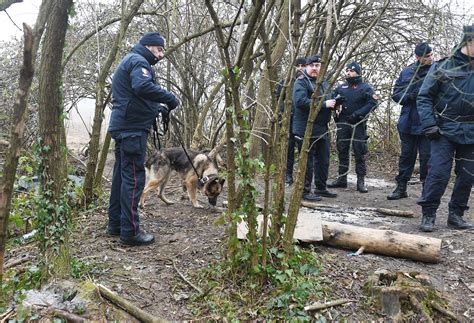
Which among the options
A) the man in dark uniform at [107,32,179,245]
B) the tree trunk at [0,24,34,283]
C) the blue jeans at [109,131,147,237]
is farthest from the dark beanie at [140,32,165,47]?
the tree trunk at [0,24,34,283]

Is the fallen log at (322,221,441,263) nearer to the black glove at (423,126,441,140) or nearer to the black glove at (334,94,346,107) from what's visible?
the black glove at (423,126,441,140)

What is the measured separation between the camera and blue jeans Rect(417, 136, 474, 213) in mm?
4945

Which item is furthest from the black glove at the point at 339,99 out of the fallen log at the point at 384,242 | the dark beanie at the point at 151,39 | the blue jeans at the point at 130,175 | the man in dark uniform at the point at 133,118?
the blue jeans at the point at 130,175

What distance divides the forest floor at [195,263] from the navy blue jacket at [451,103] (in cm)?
120

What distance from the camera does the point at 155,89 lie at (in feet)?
14.6

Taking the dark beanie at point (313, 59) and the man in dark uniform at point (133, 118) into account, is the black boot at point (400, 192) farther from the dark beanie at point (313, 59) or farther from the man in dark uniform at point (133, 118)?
the man in dark uniform at point (133, 118)

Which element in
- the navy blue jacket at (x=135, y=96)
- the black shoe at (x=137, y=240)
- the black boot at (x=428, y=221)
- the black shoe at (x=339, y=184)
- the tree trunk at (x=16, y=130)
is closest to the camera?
the tree trunk at (x=16, y=130)

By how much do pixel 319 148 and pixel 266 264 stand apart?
3749 millimetres

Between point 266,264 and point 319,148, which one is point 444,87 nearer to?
point 319,148

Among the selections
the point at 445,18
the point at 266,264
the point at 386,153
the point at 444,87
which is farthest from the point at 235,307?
the point at 386,153

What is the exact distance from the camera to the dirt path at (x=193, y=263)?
363 cm

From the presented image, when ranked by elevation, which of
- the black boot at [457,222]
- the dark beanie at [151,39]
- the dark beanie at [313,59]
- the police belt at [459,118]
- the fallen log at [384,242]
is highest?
the dark beanie at [313,59]

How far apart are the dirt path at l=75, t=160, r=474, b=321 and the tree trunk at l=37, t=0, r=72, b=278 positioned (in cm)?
50

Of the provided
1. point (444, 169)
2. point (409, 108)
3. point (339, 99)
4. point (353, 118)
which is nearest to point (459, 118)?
point (444, 169)
